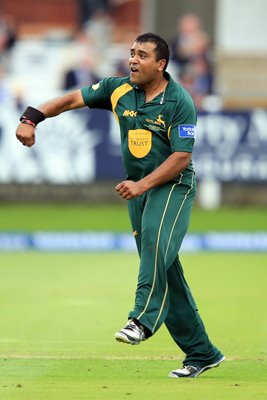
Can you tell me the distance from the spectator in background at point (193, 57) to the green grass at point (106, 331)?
6939mm

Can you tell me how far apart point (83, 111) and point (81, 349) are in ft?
40.2

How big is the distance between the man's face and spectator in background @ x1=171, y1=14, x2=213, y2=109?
15.0m

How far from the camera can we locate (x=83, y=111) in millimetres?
21359

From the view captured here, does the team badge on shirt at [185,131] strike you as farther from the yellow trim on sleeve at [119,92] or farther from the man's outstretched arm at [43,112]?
the man's outstretched arm at [43,112]

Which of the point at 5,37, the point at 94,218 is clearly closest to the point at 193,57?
the point at 5,37

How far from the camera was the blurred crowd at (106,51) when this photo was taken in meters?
23.9

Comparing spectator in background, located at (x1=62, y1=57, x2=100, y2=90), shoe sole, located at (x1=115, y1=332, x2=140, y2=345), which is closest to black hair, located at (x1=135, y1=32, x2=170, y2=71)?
shoe sole, located at (x1=115, y1=332, x2=140, y2=345)

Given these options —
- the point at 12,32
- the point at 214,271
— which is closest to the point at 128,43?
the point at 12,32

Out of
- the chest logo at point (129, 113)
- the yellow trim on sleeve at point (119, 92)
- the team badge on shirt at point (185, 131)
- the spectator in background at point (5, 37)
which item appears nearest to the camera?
the team badge on shirt at point (185, 131)

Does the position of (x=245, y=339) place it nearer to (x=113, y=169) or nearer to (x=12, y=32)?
(x=113, y=169)

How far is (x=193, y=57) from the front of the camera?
79.7 feet

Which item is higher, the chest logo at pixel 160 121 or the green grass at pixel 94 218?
the chest logo at pixel 160 121

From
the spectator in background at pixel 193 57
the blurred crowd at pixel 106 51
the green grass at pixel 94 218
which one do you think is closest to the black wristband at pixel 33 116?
the green grass at pixel 94 218

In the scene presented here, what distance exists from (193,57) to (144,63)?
55.0ft
